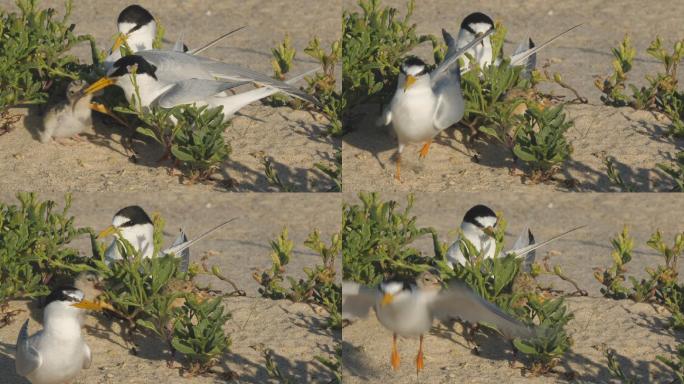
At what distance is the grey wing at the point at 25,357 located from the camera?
8.24m

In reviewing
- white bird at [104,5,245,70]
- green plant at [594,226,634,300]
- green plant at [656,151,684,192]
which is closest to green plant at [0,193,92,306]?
white bird at [104,5,245,70]

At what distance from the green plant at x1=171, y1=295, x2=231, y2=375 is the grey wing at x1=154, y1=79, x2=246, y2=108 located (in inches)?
60.9

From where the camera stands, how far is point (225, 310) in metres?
9.30

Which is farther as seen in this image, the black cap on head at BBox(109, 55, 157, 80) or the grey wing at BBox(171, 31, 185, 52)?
the grey wing at BBox(171, 31, 185, 52)

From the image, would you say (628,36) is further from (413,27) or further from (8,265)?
(8,265)

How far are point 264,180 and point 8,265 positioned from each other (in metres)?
1.79

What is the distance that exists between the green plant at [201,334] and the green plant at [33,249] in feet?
2.37

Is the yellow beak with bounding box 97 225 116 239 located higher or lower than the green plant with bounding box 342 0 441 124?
lower

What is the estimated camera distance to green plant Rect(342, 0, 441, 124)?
34.0ft

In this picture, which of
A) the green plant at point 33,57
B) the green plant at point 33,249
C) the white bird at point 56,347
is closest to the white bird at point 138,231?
the green plant at point 33,249

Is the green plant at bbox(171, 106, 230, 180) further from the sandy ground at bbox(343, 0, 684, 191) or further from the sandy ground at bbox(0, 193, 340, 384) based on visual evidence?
the sandy ground at bbox(343, 0, 684, 191)

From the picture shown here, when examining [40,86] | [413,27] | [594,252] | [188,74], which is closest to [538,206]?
[594,252]

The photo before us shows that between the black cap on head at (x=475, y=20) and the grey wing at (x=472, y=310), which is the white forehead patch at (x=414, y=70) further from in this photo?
the grey wing at (x=472, y=310)

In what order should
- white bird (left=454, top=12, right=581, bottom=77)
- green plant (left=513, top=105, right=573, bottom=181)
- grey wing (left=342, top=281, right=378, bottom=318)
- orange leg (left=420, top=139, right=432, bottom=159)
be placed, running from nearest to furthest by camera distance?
grey wing (left=342, top=281, right=378, bottom=318), green plant (left=513, top=105, right=573, bottom=181), orange leg (left=420, top=139, right=432, bottom=159), white bird (left=454, top=12, right=581, bottom=77)
